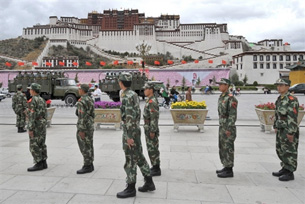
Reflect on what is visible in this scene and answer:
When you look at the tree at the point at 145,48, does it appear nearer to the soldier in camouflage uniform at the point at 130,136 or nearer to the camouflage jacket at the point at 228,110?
the camouflage jacket at the point at 228,110

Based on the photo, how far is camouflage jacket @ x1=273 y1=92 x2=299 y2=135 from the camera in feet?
13.5

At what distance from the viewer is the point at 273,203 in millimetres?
3234

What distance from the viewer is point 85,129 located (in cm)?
443

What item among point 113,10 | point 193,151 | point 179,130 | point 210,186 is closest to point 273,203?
point 210,186

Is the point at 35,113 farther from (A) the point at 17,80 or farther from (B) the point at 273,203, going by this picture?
(A) the point at 17,80

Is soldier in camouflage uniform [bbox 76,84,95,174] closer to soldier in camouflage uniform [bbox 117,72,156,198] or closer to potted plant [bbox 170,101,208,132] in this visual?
soldier in camouflage uniform [bbox 117,72,156,198]

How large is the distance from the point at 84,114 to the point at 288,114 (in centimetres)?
358

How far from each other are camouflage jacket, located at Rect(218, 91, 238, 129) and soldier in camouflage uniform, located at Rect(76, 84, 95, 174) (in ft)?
7.87

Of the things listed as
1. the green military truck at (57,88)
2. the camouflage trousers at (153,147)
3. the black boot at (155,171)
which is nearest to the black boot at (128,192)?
the black boot at (155,171)

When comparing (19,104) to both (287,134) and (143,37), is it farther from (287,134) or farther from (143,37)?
(143,37)

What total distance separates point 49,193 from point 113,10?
101725mm

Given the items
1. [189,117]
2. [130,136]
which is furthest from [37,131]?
[189,117]

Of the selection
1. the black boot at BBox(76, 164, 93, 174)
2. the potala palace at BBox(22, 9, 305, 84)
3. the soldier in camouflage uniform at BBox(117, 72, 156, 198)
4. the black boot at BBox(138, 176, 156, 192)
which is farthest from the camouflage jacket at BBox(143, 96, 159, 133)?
the potala palace at BBox(22, 9, 305, 84)

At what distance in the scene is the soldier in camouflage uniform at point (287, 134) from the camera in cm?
412
